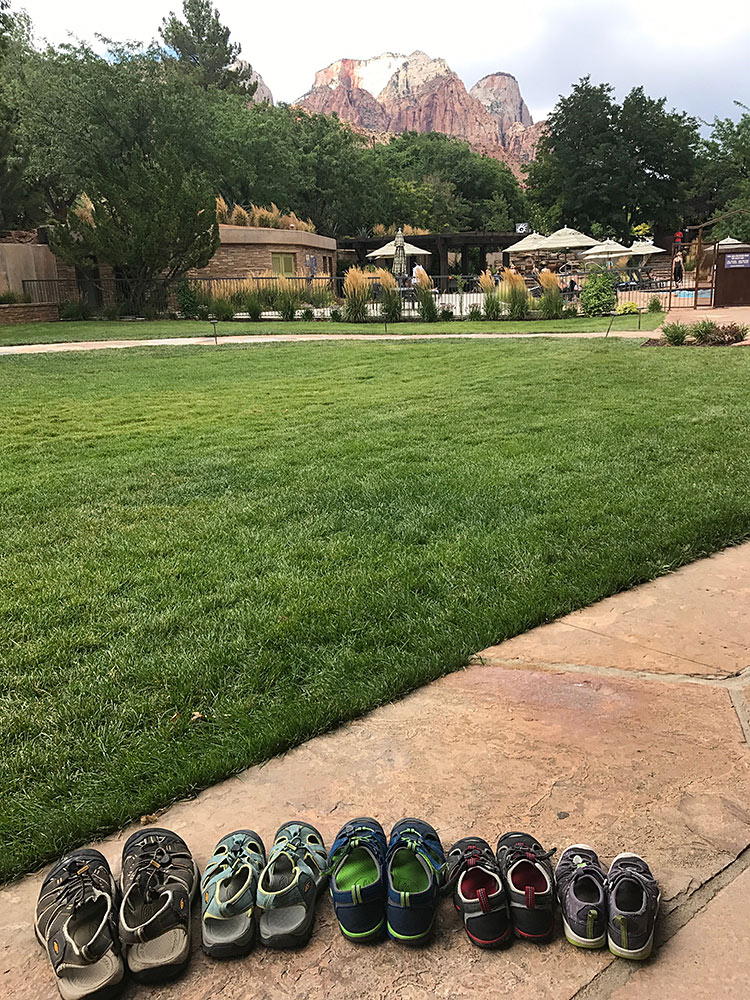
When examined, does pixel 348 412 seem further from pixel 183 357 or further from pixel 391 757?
pixel 183 357

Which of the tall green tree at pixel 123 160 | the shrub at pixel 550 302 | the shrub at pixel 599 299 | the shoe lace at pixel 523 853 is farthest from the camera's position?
the tall green tree at pixel 123 160

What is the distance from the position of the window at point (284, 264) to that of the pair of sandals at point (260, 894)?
29.8 m

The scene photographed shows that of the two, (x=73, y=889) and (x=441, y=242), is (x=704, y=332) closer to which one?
(x=73, y=889)

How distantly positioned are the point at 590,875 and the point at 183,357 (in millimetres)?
11622

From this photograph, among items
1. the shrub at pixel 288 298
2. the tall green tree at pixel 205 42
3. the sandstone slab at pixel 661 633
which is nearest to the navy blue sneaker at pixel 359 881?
the sandstone slab at pixel 661 633

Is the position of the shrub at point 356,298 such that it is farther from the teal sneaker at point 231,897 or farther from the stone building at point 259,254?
the teal sneaker at point 231,897

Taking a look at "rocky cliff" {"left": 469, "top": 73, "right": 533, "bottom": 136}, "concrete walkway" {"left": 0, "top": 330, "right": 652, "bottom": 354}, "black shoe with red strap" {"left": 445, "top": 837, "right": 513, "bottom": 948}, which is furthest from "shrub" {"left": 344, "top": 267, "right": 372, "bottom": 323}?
"rocky cliff" {"left": 469, "top": 73, "right": 533, "bottom": 136}

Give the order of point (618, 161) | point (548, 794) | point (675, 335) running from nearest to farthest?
point (548, 794) < point (675, 335) < point (618, 161)

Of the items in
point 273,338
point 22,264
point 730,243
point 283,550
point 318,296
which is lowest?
point 283,550

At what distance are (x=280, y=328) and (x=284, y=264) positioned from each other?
45.9ft

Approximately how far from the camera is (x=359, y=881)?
155 centimetres

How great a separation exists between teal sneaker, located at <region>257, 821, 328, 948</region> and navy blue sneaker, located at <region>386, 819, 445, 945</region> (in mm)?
164

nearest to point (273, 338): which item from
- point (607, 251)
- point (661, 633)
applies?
point (661, 633)

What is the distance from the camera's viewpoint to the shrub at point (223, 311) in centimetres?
2125
